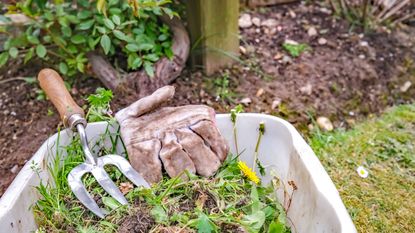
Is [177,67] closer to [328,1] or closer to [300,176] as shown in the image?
[300,176]

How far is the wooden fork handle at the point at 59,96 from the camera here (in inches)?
45.4

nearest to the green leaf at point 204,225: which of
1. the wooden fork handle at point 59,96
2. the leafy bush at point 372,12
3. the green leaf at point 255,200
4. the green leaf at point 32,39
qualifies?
the green leaf at point 255,200

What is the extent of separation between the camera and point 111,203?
1080mm

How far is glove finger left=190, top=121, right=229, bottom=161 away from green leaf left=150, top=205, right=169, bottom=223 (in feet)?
0.69

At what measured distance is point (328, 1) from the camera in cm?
215

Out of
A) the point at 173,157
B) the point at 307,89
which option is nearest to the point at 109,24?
the point at 173,157

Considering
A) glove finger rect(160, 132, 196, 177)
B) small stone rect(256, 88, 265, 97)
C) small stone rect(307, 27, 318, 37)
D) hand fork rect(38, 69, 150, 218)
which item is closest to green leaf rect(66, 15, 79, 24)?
hand fork rect(38, 69, 150, 218)

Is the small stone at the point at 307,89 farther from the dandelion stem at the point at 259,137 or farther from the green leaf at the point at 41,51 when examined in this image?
the green leaf at the point at 41,51

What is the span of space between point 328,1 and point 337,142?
853 mm

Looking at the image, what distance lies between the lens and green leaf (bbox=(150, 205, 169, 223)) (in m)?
1.02

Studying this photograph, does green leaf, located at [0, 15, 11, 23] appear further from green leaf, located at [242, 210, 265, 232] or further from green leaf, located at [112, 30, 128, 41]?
green leaf, located at [242, 210, 265, 232]

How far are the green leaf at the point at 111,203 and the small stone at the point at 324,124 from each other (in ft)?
2.82

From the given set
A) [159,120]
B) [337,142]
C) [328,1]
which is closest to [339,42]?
[328,1]

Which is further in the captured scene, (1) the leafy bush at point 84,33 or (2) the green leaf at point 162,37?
(2) the green leaf at point 162,37
